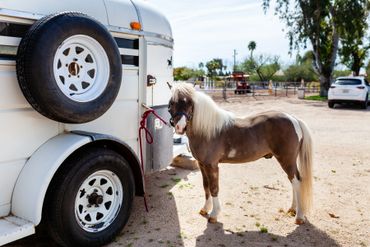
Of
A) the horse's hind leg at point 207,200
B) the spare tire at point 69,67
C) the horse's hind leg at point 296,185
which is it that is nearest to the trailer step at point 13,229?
the spare tire at point 69,67

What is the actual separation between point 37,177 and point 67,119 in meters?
0.53

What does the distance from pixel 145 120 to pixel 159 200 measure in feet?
4.15

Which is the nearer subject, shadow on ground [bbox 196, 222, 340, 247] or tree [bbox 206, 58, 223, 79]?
shadow on ground [bbox 196, 222, 340, 247]

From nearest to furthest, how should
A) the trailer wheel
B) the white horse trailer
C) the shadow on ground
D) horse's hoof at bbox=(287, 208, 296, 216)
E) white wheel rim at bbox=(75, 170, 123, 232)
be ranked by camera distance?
1. the white horse trailer
2. the trailer wheel
3. white wheel rim at bbox=(75, 170, 123, 232)
4. the shadow on ground
5. horse's hoof at bbox=(287, 208, 296, 216)

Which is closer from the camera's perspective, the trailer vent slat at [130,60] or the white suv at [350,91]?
the trailer vent slat at [130,60]

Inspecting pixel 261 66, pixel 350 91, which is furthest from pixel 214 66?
pixel 350 91

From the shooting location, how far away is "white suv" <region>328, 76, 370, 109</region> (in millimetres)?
16359

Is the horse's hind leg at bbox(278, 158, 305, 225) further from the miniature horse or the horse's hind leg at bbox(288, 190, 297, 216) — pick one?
the horse's hind leg at bbox(288, 190, 297, 216)

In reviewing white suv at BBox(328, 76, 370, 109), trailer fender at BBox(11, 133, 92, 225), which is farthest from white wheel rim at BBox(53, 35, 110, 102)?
white suv at BBox(328, 76, 370, 109)

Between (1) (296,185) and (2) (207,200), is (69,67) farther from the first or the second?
(1) (296,185)

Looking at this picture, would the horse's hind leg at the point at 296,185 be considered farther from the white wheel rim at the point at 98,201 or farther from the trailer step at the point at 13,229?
the trailer step at the point at 13,229

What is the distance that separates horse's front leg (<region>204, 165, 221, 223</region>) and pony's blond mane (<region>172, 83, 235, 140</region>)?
0.36 metres

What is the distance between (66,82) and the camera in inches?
119

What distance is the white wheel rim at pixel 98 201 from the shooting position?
317 centimetres
